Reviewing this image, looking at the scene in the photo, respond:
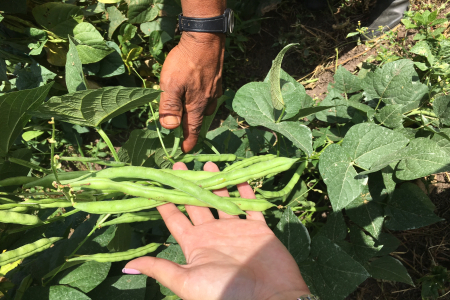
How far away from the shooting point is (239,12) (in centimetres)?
353

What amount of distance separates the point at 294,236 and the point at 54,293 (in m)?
1.39

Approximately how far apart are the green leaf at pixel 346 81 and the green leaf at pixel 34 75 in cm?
286

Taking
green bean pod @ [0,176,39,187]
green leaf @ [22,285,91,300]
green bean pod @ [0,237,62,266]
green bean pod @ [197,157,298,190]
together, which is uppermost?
green bean pod @ [0,176,39,187]

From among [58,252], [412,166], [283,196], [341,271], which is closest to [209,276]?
[341,271]

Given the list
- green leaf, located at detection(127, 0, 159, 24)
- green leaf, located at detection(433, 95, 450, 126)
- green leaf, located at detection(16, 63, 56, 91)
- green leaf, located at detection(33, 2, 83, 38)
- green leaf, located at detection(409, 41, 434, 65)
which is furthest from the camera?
green leaf, located at detection(127, 0, 159, 24)

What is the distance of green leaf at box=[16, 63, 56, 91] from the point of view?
3.05m

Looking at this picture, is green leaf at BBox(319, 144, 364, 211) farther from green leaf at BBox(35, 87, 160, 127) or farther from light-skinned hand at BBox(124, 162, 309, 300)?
green leaf at BBox(35, 87, 160, 127)

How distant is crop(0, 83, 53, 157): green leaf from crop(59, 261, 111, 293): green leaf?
0.80 m

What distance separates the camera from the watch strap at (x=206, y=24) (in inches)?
76.7

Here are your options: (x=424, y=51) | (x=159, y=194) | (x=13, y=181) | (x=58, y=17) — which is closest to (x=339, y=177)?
(x=159, y=194)

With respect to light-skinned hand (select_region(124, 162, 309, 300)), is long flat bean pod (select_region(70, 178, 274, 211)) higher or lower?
higher

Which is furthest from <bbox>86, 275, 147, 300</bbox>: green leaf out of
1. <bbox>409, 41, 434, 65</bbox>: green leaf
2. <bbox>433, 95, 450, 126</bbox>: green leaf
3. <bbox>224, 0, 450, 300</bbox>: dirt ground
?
<bbox>409, 41, 434, 65</bbox>: green leaf

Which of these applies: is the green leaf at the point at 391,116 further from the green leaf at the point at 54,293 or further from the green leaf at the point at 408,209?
the green leaf at the point at 54,293

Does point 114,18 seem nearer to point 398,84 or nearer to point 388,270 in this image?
point 398,84
